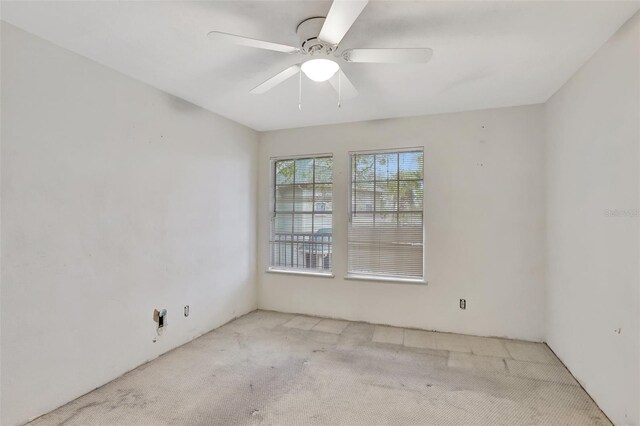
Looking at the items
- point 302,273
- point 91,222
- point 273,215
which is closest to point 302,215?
point 273,215

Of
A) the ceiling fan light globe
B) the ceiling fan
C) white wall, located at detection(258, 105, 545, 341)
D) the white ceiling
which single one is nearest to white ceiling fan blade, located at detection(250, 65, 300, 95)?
the ceiling fan

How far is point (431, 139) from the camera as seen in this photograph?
3.89 meters

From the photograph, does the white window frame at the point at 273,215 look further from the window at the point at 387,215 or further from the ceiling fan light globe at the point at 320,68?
the ceiling fan light globe at the point at 320,68

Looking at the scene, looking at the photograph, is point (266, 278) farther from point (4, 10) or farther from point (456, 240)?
point (4, 10)

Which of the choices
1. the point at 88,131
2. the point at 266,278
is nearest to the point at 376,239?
the point at 266,278

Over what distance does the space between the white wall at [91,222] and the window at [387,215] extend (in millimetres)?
1848

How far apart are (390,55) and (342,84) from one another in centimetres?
59

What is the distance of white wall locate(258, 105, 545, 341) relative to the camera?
3518mm

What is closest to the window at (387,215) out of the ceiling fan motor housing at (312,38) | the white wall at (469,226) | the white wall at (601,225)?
the white wall at (469,226)

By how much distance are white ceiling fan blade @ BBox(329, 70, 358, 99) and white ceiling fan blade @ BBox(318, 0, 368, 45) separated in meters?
0.47

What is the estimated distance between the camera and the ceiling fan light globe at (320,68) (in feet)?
6.82

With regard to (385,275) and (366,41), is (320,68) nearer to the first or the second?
(366,41)

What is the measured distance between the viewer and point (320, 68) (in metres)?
2.12

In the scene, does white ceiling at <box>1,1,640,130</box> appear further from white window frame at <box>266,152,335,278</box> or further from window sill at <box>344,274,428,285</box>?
window sill at <box>344,274,428,285</box>
